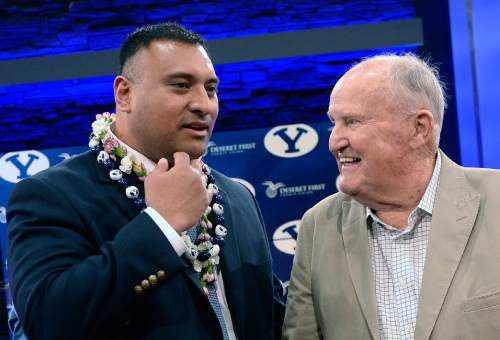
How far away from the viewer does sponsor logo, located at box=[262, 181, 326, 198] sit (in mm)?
4672

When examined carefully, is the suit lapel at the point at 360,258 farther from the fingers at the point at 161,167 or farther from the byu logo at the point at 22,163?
the byu logo at the point at 22,163

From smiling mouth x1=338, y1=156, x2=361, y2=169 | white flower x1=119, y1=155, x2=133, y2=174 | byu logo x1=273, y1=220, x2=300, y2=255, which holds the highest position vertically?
white flower x1=119, y1=155, x2=133, y2=174

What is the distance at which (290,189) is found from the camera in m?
4.68

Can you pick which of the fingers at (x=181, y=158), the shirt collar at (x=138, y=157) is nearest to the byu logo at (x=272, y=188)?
the shirt collar at (x=138, y=157)

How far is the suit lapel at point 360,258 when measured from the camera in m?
2.21

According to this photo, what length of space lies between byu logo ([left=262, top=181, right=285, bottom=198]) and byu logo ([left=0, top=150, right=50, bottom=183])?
1.40 metres

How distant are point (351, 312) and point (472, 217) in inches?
18.4

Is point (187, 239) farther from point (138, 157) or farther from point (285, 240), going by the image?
point (285, 240)

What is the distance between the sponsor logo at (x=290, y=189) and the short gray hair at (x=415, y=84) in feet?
7.42

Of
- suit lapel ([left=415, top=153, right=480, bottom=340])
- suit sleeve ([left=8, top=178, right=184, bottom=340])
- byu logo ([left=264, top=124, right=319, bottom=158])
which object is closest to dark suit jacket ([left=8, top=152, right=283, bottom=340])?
suit sleeve ([left=8, top=178, right=184, bottom=340])

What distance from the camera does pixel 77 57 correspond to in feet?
15.3

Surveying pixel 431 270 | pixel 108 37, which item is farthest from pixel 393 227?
pixel 108 37

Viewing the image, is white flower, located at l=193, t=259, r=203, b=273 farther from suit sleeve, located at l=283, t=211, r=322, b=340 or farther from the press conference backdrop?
the press conference backdrop

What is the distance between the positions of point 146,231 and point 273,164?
9.11 feet
